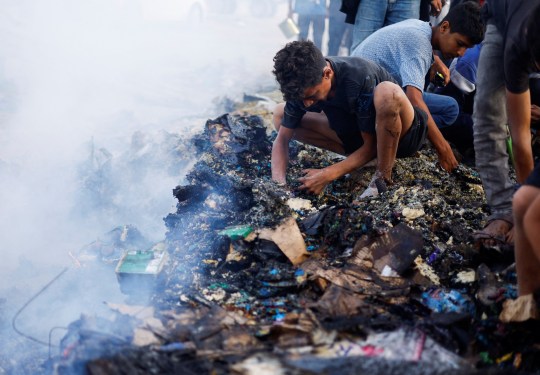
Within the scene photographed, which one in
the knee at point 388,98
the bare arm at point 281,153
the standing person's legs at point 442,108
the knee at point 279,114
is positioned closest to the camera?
the knee at point 388,98

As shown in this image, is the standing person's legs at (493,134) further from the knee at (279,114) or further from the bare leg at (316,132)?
the knee at (279,114)

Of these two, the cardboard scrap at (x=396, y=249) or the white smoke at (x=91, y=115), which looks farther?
the white smoke at (x=91, y=115)

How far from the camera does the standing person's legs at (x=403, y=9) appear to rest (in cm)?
469

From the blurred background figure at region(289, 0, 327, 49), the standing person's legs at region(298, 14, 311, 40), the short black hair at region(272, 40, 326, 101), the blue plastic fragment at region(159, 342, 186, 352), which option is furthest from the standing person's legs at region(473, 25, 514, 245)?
the standing person's legs at region(298, 14, 311, 40)

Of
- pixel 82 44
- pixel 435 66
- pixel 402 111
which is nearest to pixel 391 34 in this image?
pixel 435 66

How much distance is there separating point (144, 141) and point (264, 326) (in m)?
3.53

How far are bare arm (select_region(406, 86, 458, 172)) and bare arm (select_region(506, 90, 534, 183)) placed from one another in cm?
101

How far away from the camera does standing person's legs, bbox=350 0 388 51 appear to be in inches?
185

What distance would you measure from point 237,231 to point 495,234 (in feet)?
5.00

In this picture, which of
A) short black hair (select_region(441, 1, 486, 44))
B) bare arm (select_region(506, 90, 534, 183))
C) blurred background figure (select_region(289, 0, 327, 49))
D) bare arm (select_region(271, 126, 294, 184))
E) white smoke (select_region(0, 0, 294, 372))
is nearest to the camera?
bare arm (select_region(506, 90, 534, 183))

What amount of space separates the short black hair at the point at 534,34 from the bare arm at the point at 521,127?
0.45 m

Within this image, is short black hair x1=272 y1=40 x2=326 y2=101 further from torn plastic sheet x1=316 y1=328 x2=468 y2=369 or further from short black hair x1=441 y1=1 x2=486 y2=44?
torn plastic sheet x1=316 y1=328 x2=468 y2=369

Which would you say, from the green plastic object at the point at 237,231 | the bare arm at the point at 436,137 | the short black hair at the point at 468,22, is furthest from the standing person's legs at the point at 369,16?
the green plastic object at the point at 237,231

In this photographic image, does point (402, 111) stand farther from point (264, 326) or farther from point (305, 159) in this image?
point (264, 326)
